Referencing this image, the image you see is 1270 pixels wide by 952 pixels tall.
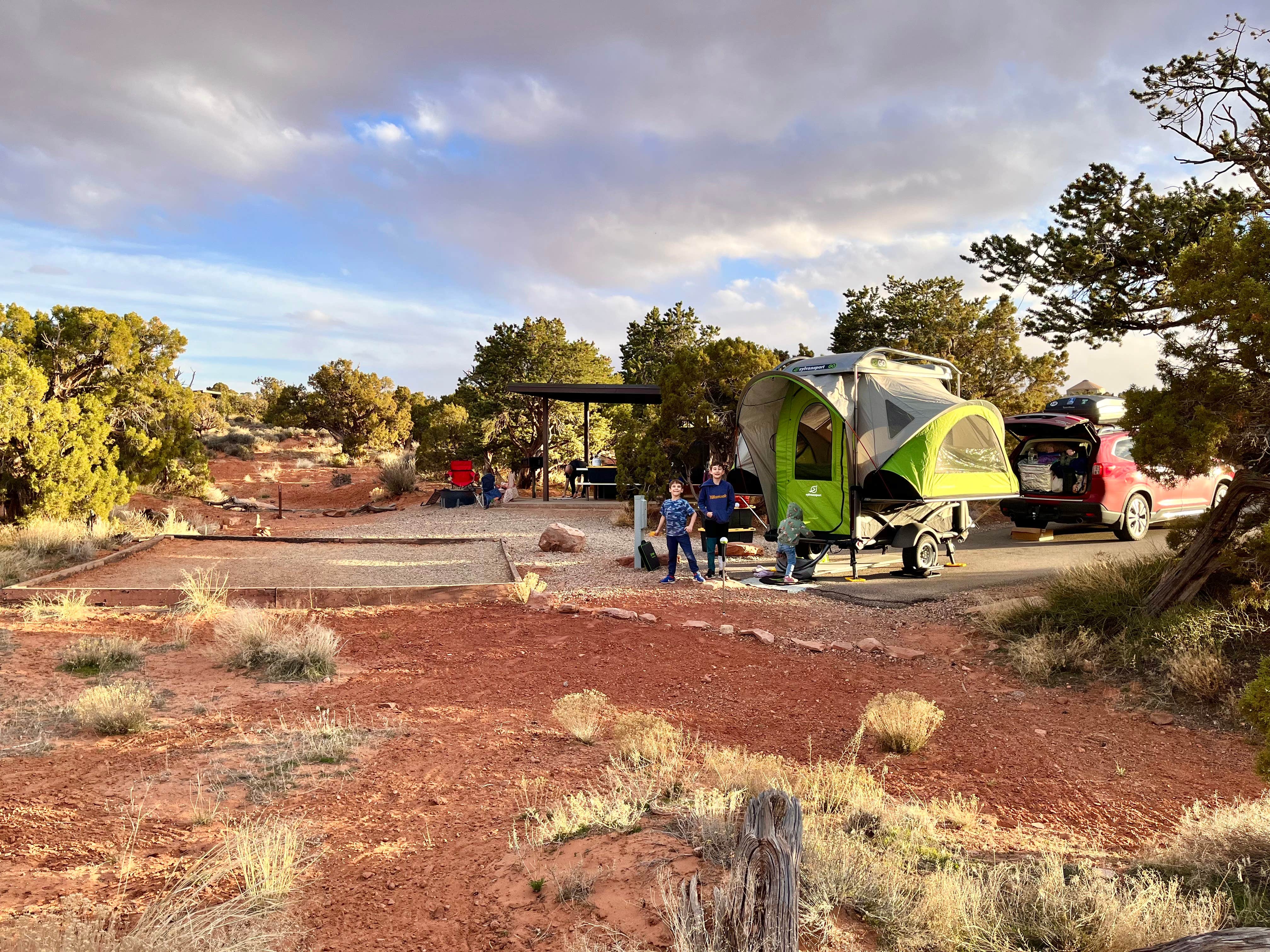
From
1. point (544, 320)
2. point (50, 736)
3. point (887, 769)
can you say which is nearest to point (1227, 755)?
point (887, 769)

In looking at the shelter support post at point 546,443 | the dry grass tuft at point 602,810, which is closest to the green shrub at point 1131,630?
the dry grass tuft at point 602,810

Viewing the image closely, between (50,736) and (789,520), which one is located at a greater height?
(789,520)

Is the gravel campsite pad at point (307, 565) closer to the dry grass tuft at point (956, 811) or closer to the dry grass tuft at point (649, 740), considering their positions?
the dry grass tuft at point (649, 740)

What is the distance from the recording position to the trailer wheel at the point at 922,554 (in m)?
10.7

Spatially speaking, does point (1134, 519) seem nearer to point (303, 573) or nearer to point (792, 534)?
point (792, 534)

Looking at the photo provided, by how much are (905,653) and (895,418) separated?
3.78 metres

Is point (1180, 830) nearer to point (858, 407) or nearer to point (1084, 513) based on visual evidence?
point (858, 407)

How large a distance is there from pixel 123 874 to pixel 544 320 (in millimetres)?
24339

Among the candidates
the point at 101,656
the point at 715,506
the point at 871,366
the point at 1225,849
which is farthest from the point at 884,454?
the point at 101,656

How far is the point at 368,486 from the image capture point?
2683cm

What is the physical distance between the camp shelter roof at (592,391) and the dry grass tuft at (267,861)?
55.1 feet

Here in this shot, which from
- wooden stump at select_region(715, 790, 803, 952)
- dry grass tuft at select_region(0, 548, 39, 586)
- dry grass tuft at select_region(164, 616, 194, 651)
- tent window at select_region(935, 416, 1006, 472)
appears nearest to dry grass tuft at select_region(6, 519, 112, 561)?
dry grass tuft at select_region(0, 548, 39, 586)

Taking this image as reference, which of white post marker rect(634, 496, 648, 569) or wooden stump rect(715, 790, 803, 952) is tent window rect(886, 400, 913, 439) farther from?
wooden stump rect(715, 790, 803, 952)

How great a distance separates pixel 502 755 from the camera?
16.4ft
